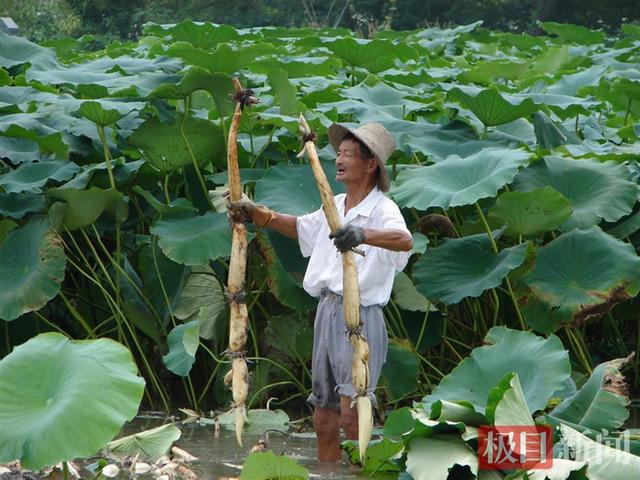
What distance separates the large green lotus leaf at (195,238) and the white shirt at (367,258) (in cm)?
93

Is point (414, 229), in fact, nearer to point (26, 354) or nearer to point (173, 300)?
point (173, 300)

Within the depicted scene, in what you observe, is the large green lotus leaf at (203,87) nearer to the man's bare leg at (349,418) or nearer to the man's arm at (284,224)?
the man's arm at (284,224)

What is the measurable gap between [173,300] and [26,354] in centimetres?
206

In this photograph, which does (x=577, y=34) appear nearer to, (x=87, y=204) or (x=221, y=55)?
(x=221, y=55)

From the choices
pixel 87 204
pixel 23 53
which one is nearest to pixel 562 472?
pixel 87 204

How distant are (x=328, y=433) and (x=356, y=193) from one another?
0.84 metres

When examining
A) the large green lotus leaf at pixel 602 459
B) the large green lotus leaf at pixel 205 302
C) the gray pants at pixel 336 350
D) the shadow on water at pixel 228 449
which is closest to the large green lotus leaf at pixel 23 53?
the large green lotus leaf at pixel 205 302

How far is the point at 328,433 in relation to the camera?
444cm

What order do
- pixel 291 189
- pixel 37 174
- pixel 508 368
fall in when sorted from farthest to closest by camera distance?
pixel 37 174
pixel 291 189
pixel 508 368

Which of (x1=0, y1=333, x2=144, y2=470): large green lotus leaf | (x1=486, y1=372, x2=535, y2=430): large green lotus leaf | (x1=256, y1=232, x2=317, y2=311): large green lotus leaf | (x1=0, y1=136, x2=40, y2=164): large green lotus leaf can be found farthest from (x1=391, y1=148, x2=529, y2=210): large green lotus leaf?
(x1=0, y1=333, x2=144, y2=470): large green lotus leaf

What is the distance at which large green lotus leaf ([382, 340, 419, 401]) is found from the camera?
5230mm

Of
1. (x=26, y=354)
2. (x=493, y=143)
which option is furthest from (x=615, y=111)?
(x=26, y=354)

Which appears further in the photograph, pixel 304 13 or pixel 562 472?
pixel 304 13

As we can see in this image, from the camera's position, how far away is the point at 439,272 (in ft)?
17.4
